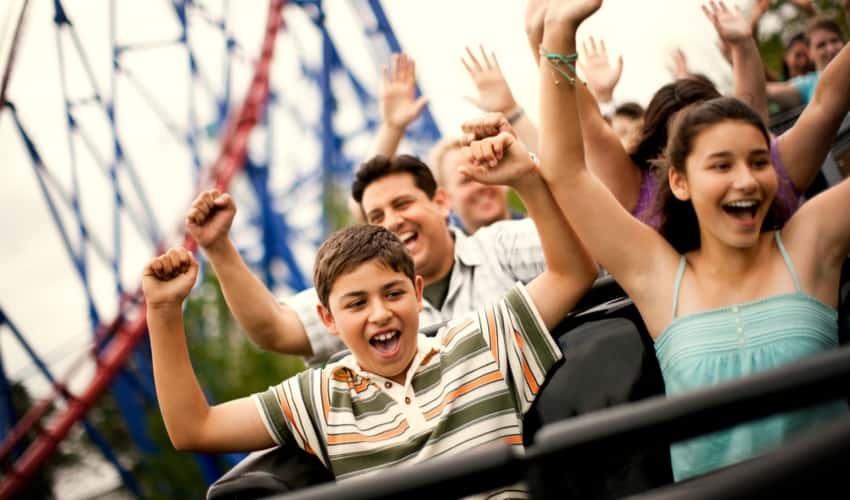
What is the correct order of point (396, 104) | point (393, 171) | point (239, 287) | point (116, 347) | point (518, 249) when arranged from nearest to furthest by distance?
1. point (239, 287)
2. point (518, 249)
3. point (393, 171)
4. point (396, 104)
5. point (116, 347)

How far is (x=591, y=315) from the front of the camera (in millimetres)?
1299

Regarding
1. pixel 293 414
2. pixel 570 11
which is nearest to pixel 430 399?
pixel 293 414

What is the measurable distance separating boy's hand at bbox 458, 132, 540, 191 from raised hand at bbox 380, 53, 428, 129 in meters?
1.31

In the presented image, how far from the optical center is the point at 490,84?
7.01 feet

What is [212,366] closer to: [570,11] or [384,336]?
[384,336]

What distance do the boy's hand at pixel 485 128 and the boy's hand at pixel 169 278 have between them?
459 millimetres

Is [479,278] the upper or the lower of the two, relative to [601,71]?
lower

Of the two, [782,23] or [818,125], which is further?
[782,23]

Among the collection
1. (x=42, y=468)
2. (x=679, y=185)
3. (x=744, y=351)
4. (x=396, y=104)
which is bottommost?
(x=42, y=468)

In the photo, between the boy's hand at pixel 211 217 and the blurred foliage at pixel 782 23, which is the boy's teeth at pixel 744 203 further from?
the blurred foliage at pixel 782 23

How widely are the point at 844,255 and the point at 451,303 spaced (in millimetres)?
821

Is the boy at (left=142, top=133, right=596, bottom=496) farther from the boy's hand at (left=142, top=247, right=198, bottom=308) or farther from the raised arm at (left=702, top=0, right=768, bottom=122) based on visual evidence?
the raised arm at (left=702, top=0, right=768, bottom=122)

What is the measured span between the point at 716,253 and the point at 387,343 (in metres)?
0.50

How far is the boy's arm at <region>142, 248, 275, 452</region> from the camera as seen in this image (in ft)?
4.16
